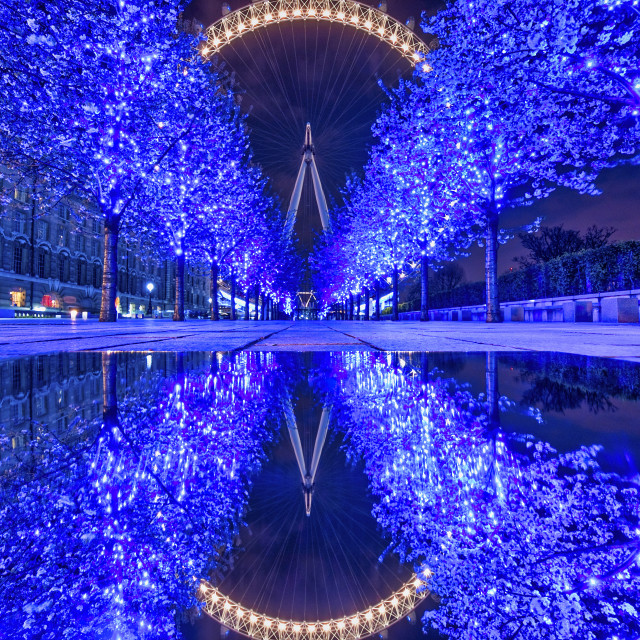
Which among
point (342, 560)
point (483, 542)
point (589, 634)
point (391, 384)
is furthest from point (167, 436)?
point (391, 384)

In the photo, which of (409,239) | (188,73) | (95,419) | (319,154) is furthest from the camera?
(319,154)

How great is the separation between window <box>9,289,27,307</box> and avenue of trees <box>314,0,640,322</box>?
23972 mm

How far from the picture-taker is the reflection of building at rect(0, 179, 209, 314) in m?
29.0

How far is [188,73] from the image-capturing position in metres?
14.5

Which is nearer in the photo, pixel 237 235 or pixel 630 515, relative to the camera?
pixel 630 515

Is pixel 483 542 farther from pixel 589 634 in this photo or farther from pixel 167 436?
pixel 167 436

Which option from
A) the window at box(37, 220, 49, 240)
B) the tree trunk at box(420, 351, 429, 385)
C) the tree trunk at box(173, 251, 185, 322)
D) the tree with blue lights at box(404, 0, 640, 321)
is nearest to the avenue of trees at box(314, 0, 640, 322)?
the tree with blue lights at box(404, 0, 640, 321)

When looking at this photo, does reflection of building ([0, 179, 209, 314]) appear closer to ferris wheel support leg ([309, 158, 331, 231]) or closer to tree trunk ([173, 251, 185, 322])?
tree trunk ([173, 251, 185, 322])

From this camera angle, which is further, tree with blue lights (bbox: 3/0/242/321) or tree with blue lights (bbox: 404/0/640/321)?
tree with blue lights (bbox: 3/0/242/321)

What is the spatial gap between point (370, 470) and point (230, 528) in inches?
11.6

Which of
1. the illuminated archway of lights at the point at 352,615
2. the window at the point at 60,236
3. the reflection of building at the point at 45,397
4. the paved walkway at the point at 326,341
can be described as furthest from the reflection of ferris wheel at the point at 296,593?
the window at the point at 60,236

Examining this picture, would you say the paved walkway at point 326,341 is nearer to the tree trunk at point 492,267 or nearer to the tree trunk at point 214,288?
the tree trunk at point 492,267

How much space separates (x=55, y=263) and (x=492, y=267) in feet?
109

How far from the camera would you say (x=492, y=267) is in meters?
15.0
